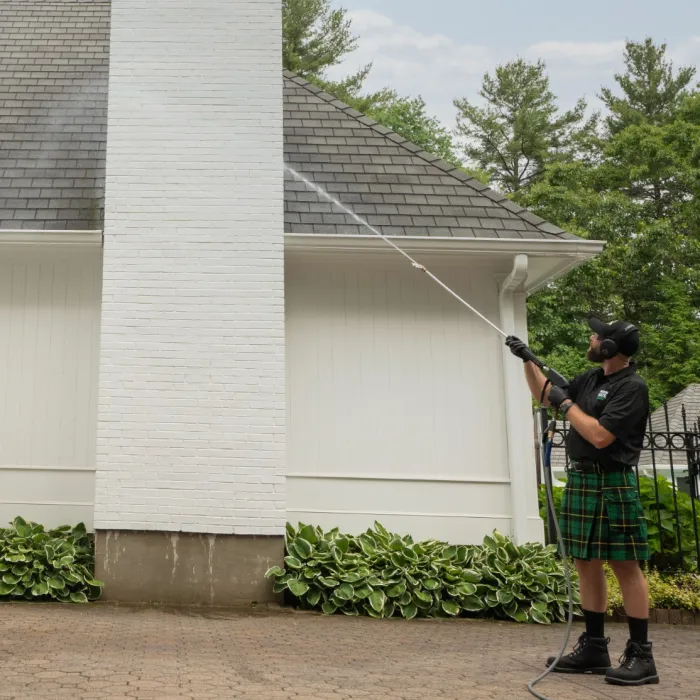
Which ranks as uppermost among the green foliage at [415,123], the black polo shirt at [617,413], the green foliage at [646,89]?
the green foliage at [646,89]

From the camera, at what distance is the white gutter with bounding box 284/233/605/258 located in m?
6.79

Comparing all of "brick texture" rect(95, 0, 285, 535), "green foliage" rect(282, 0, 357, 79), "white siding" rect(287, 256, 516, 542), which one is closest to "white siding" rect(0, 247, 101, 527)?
"brick texture" rect(95, 0, 285, 535)

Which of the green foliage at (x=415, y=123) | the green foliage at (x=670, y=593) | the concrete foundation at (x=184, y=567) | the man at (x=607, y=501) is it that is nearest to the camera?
the man at (x=607, y=501)

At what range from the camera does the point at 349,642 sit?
4.84 meters

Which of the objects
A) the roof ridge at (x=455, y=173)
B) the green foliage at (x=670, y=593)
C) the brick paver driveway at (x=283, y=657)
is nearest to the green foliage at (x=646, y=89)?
the roof ridge at (x=455, y=173)

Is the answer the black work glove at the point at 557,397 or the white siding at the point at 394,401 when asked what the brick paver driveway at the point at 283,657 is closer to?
the white siding at the point at 394,401

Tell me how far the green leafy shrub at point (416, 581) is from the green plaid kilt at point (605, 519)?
2181 millimetres

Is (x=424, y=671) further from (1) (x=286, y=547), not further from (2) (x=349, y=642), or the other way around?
(1) (x=286, y=547)

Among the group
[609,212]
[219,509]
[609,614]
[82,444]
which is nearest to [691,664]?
[609,614]

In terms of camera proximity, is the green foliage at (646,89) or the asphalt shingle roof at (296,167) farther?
the green foliage at (646,89)

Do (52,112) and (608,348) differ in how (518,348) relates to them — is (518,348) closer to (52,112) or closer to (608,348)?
(608,348)

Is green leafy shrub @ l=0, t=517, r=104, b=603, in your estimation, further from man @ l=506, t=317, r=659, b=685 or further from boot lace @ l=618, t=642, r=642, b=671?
boot lace @ l=618, t=642, r=642, b=671

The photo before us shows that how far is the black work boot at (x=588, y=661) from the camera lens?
390 cm

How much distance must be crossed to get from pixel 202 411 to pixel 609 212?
2042 centimetres
